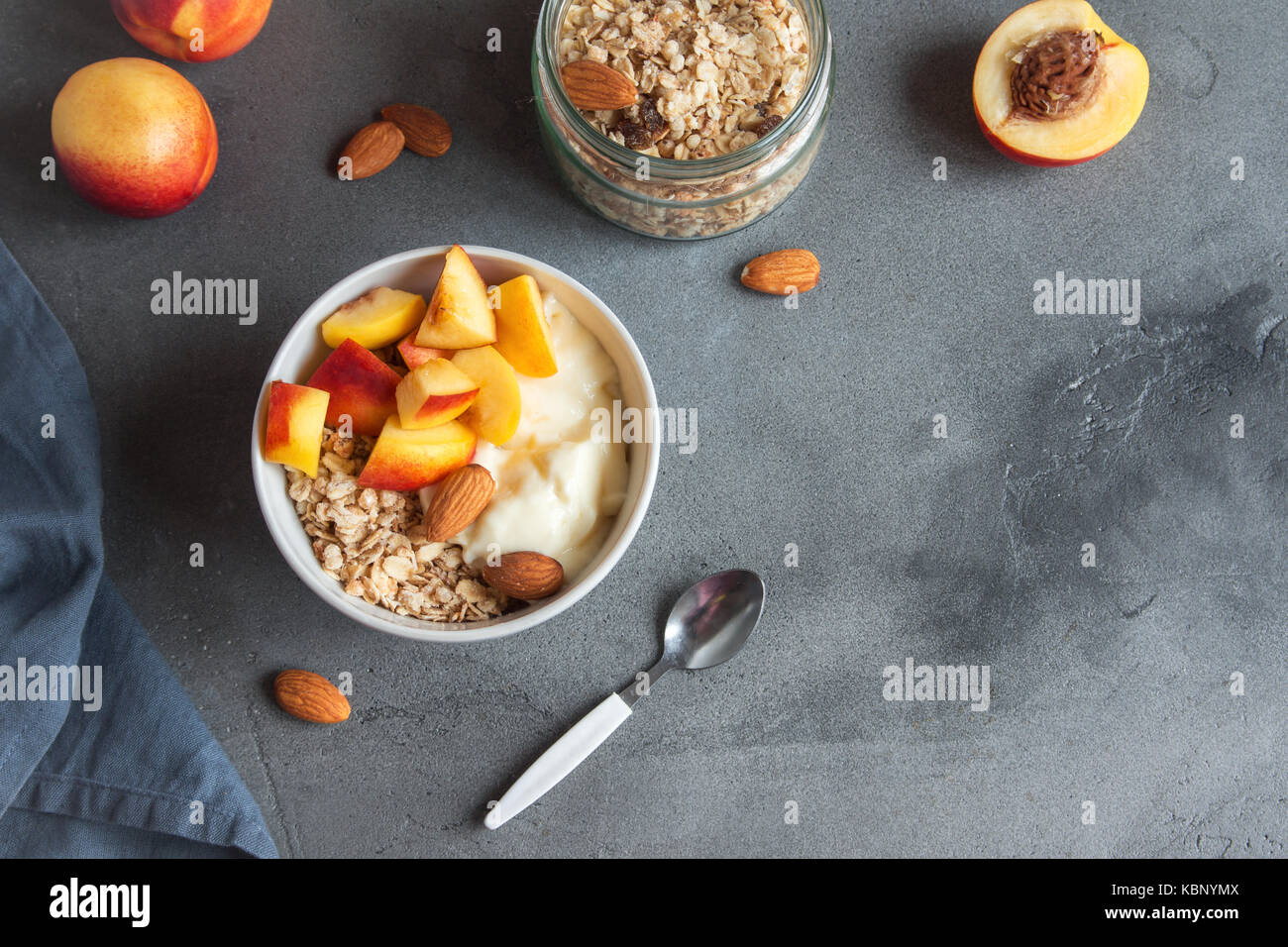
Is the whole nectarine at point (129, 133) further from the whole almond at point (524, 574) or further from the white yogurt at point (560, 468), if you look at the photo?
the whole almond at point (524, 574)

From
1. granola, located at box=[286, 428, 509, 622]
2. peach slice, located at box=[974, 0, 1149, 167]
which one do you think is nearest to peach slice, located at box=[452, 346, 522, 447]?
granola, located at box=[286, 428, 509, 622]

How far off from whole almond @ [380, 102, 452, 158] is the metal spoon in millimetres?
613

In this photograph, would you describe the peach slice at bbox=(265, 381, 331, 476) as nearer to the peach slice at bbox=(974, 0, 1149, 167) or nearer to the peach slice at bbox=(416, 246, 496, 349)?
the peach slice at bbox=(416, 246, 496, 349)

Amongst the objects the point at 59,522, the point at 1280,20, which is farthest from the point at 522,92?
the point at 1280,20

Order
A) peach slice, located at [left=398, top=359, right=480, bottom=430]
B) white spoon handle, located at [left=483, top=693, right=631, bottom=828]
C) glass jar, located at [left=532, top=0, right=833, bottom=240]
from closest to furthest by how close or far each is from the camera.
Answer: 1. peach slice, located at [left=398, top=359, right=480, bottom=430]
2. glass jar, located at [left=532, top=0, right=833, bottom=240]
3. white spoon handle, located at [left=483, top=693, right=631, bottom=828]

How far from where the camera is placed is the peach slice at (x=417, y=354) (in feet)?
3.17

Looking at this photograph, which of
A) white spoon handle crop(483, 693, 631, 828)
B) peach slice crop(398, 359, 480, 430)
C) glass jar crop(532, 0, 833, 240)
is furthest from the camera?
white spoon handle crop(483, 693, 631, 828)

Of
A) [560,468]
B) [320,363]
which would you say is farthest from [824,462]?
[320,363]

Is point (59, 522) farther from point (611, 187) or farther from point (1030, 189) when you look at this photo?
point (1030, 189)

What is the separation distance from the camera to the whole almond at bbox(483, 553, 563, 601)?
0.97m

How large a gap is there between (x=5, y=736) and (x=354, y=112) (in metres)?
0.81

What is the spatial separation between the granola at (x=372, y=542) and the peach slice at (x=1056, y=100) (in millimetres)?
831

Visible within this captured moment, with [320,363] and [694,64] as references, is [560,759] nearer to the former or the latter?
[320,363]

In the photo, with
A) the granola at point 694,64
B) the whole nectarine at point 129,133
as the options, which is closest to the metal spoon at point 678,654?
the granola at point 694,64
